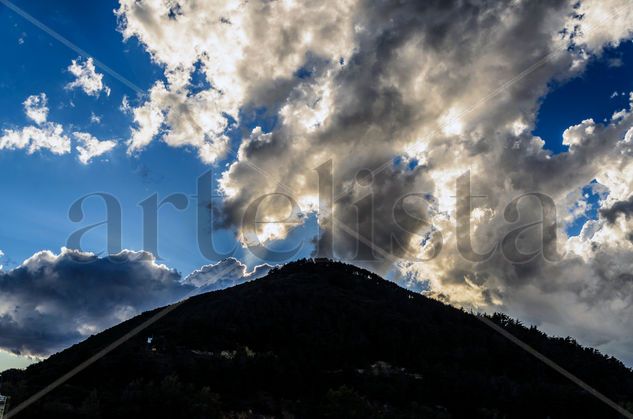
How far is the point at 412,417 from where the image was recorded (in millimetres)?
22859

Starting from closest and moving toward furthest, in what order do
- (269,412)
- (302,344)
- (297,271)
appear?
(269,412) < (302,344) < (297,271)

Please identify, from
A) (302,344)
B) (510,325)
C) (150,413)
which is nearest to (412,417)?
(150,413)

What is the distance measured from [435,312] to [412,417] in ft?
104

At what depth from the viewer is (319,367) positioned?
34969 millimetres

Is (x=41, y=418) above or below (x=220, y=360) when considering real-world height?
below

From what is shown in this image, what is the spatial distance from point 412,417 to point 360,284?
40503 millimetres

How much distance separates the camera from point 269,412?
86.0 feet

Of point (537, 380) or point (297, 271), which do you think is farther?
point (297, 271)

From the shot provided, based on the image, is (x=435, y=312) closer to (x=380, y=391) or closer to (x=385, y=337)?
(x=385, y=337)

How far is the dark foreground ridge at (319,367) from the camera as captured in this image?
2416 cm

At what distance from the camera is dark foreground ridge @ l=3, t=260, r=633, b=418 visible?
24.2 metres

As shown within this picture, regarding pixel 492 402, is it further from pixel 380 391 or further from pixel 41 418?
pixel 41 418

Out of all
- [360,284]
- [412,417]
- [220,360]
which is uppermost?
[360,284]

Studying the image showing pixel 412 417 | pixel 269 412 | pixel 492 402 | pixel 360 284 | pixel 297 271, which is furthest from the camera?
pixel 297 271
